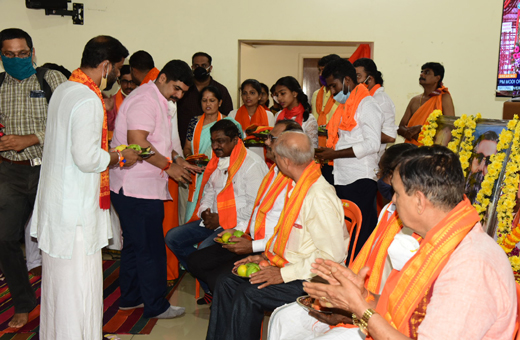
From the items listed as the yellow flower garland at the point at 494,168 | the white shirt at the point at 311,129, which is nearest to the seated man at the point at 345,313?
the yellow flower garland at the point at 494,168

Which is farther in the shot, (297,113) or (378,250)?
(297,113)

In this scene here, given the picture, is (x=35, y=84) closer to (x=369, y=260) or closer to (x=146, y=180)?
(x=146, y=180)

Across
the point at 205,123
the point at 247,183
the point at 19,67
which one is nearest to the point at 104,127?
the point at 19,67

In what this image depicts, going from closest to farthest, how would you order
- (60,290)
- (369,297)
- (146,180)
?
(369,297) → (60,290) → (146,180)

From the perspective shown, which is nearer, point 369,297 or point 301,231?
point 369,297

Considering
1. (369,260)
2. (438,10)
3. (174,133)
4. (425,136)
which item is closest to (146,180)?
→ (174,133)

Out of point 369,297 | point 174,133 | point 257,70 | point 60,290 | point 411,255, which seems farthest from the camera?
point 257,70

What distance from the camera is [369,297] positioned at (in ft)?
5.75

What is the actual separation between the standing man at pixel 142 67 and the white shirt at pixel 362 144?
1.80m

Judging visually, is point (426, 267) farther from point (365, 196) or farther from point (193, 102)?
point (193, 102)

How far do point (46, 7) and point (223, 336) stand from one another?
4925mm

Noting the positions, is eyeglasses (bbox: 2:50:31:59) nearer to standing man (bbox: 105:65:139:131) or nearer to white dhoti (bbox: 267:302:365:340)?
standing man (bbox: 105:65:139:131)

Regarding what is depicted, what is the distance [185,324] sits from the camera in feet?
10.2

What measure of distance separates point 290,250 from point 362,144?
1.31 m
